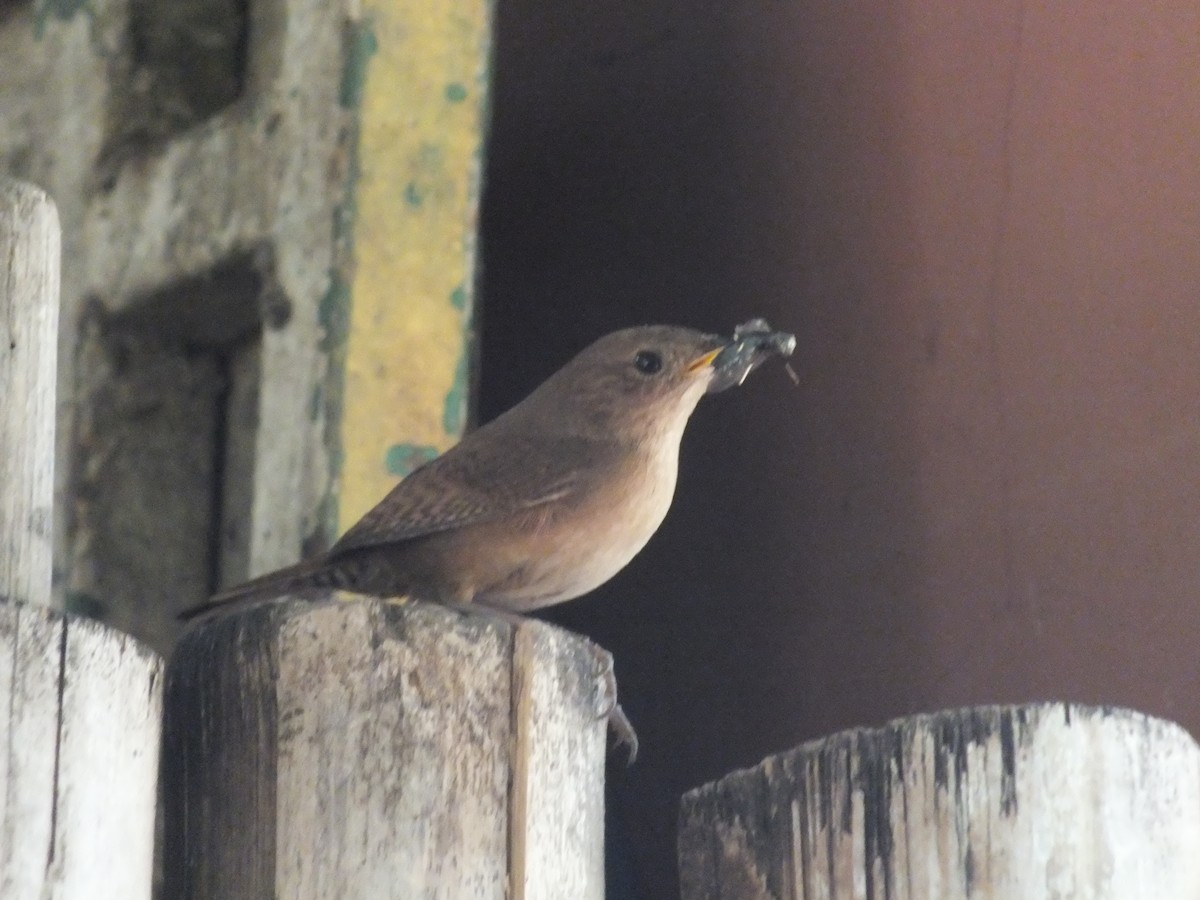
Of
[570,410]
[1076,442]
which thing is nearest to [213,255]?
[570,410]

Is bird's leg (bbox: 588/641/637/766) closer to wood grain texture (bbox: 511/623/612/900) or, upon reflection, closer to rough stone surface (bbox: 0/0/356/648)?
wood grain texture (bbox: 511/623/612/900)

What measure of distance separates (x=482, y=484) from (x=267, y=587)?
374 millimetres

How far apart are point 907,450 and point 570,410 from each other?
0.56m

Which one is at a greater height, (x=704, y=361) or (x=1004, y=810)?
(x=704, y=361)

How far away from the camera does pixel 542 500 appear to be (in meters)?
3.13

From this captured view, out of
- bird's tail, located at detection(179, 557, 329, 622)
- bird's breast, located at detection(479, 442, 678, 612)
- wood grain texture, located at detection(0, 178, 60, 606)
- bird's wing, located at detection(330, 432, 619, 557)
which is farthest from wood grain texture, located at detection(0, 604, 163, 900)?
bird's breast, located at detection(479, 442, 678, 612)

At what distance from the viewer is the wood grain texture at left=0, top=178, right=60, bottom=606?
186 centimetres

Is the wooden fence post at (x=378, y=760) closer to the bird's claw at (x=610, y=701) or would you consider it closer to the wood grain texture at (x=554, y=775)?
the wood grain texture at (x=554, y=775)

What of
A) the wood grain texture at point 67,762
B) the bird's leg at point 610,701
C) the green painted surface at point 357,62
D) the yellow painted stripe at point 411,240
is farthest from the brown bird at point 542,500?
the wood grain texture at point 67,762

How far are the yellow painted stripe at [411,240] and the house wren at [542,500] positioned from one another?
0.11 meters

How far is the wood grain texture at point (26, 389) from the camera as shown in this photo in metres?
1.86

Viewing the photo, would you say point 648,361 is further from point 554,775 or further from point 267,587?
point 554,775

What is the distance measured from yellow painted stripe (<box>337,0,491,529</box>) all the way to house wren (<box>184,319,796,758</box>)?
113mm

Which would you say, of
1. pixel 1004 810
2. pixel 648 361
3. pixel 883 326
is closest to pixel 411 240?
pixel 648 361
